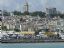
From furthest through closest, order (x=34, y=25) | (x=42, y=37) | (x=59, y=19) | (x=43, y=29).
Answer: (x=59, y=19)
(x=34, y=25)
(x=43, y=29)
(x=42, y=37)

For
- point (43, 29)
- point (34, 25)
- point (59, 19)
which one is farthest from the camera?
point (59, 19)

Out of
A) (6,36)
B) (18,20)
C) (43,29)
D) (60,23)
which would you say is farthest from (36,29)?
(6,36)

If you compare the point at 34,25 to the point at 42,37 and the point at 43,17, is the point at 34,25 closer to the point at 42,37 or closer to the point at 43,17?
the point at 43,17

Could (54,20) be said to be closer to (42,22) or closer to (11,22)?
(42,22)

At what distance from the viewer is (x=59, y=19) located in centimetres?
11212

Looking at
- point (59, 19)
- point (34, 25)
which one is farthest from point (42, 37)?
point (59, 19)

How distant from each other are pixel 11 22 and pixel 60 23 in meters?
12.8

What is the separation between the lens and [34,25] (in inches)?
4104

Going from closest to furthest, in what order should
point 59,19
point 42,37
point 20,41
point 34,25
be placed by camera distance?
point 20,41, point 42,37, point 34,25, point 59,19

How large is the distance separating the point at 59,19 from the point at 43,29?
15.2 metres

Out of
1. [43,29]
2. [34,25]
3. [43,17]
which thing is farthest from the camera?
[43,17]

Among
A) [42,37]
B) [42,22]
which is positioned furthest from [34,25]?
[42,37]

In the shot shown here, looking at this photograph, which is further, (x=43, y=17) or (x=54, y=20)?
(x=43, y=17)

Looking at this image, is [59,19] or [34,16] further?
[34,16]
